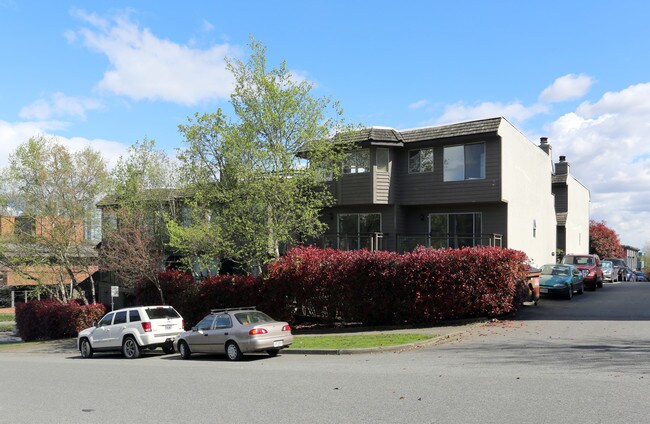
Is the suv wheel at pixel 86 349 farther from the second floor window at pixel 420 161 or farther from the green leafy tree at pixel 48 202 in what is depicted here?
the second floor window at pixel 420 161

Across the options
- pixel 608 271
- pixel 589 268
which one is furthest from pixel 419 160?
pixel 608 271

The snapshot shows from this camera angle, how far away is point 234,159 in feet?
70.5

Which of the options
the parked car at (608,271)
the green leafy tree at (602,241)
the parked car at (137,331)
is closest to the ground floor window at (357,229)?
the parked car at (137,331)

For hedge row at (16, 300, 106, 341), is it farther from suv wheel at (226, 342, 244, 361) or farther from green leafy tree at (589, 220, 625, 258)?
green leafy tree at (589, 220, 625, 258)

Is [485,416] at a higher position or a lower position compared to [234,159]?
lower

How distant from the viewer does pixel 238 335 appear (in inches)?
609

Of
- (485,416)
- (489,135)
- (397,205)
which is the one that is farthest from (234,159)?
(485,416)

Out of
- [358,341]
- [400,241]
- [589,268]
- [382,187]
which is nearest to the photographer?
[358,341]

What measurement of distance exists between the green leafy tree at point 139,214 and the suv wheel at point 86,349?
20.1ft

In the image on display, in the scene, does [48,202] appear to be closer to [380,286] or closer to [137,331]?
[137,331]

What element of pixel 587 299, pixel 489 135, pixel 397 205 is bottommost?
pixel 587 299

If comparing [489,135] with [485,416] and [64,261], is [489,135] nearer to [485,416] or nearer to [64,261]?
[485,416]

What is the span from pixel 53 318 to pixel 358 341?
2159 cm

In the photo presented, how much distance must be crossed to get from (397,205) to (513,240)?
543cm
